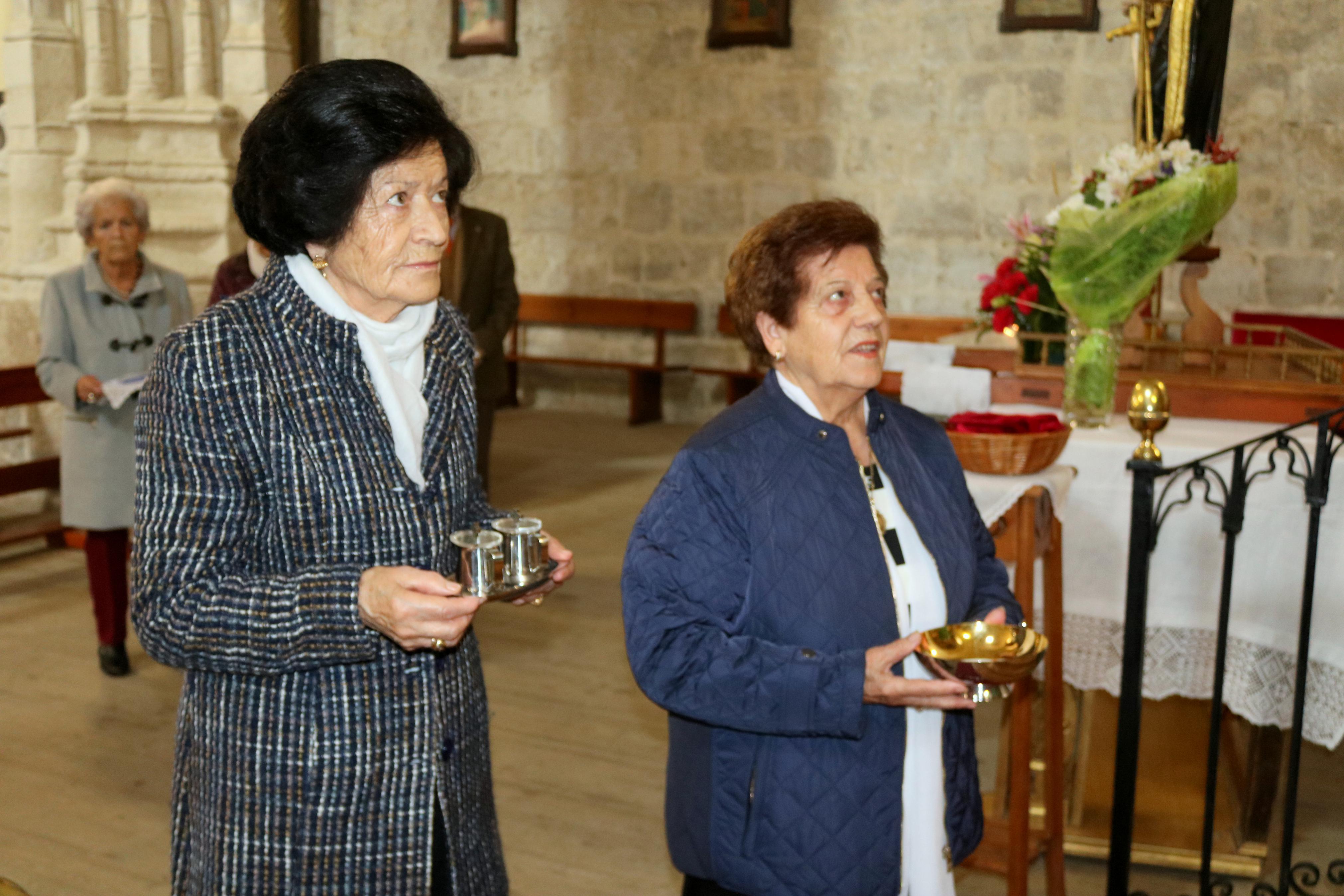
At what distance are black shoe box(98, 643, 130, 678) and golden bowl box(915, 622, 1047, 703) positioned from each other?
359 cm

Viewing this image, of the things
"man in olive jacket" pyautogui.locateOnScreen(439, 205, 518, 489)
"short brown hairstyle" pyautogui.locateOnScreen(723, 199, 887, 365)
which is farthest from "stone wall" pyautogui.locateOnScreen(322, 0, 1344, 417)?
"short brown hairstyle" pyautogui.locateOnScreen(723, 199, 887, 365)

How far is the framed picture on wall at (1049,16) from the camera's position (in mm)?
8273

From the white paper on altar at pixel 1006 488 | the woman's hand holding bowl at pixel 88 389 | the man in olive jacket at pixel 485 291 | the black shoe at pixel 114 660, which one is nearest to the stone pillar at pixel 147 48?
the man in olive jacket at pixel 485 291

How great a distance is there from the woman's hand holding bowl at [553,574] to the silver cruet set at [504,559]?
0.9 inches

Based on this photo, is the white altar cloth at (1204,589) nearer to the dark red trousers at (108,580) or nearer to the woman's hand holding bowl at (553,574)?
the woman's hand holding bowl at (553,574)

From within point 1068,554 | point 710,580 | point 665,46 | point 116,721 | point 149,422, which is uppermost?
point 665,46

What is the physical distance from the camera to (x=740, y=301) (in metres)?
2.20

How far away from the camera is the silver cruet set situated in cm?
151

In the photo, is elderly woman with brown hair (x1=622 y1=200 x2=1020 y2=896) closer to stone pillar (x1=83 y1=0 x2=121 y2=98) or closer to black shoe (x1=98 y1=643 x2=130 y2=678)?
black shoe (x1=98 y1=643 x2=130 y2=678)

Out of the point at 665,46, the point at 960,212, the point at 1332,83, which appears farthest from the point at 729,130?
the point at 1332,83

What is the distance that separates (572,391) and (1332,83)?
5.60 meters

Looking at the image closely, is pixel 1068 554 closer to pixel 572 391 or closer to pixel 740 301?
pixel 740 301

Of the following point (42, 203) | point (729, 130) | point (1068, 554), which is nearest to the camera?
point (1068, 554)

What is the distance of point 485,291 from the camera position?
6480 mm
